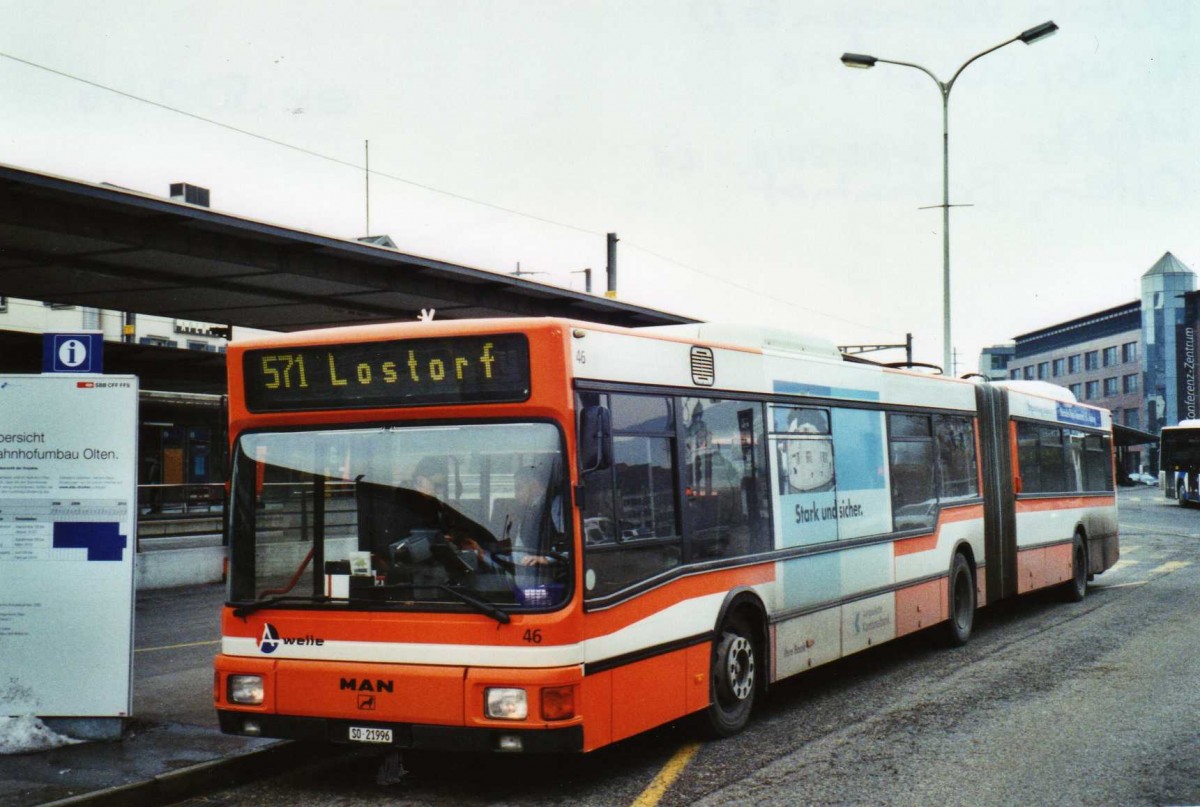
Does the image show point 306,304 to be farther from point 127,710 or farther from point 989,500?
point 127,710

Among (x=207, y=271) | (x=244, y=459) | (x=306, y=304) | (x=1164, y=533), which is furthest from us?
(x=1164, y=533)

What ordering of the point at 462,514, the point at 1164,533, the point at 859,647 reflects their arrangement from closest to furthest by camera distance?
1. the point at 462,514
2. the point at 859,647
3. the point at 1164,533

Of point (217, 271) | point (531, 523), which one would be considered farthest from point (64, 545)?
point (217, 271)

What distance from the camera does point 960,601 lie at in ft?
43.7

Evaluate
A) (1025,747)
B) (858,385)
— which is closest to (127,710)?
(1025,747)

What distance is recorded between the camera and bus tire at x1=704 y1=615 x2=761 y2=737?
27.5 ft

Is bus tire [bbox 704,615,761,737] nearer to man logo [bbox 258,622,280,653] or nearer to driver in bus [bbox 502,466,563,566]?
driver in bus [bbox 502,466,563,566]

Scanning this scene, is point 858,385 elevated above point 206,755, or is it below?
above

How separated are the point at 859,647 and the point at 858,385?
7.36ft

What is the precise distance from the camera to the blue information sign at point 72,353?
8742 mm

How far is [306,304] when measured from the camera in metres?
22.3

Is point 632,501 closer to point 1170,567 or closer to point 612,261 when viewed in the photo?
point 1170,567

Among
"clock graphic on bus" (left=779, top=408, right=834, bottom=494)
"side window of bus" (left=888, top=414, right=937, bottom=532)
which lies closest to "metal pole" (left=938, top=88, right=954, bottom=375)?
"side window of bus" (left=888, top=414, right=937, bottom=532)

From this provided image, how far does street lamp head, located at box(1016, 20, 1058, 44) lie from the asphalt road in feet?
45.2
